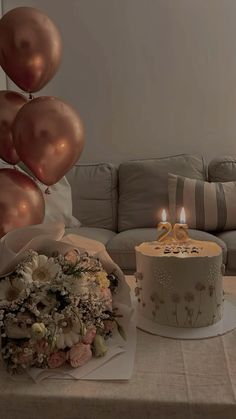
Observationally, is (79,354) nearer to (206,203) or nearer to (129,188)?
(206,203)

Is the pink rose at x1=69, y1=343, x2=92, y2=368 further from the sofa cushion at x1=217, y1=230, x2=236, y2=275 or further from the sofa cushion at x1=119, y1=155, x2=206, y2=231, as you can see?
the sofa cushion at x1=119, y1=155, x2=206, y2=231

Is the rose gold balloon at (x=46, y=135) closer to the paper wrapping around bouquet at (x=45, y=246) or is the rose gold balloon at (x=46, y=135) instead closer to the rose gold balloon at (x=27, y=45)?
the rose gold balloon at (x=27, y=45)

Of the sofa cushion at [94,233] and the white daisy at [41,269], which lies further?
the sofa cushion at [94,233]

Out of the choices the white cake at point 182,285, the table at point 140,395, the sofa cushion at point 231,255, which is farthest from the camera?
the sofa cushion at point 231,255

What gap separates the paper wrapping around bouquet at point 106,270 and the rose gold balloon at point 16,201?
0.70 feet

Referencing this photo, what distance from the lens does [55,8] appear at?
2865 millimetres

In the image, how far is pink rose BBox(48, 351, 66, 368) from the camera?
82cm

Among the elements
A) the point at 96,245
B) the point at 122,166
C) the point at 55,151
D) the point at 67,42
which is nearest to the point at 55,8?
the point at 67,42

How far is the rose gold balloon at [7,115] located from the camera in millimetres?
1259

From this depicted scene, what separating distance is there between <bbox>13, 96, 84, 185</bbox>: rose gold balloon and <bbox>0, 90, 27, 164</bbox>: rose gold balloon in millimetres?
79

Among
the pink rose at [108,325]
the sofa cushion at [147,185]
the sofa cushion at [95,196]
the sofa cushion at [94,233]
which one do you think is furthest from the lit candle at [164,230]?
the sofa cushion at [95,196]

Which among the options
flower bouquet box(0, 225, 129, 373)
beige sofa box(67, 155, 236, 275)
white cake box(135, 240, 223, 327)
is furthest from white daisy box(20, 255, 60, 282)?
beige sofa box(67, 155, 236, 275)

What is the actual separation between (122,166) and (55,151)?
1.61m

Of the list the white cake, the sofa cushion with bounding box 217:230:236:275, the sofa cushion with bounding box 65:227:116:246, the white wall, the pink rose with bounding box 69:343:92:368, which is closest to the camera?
the pink rose with bounding box 69:343:92:368
